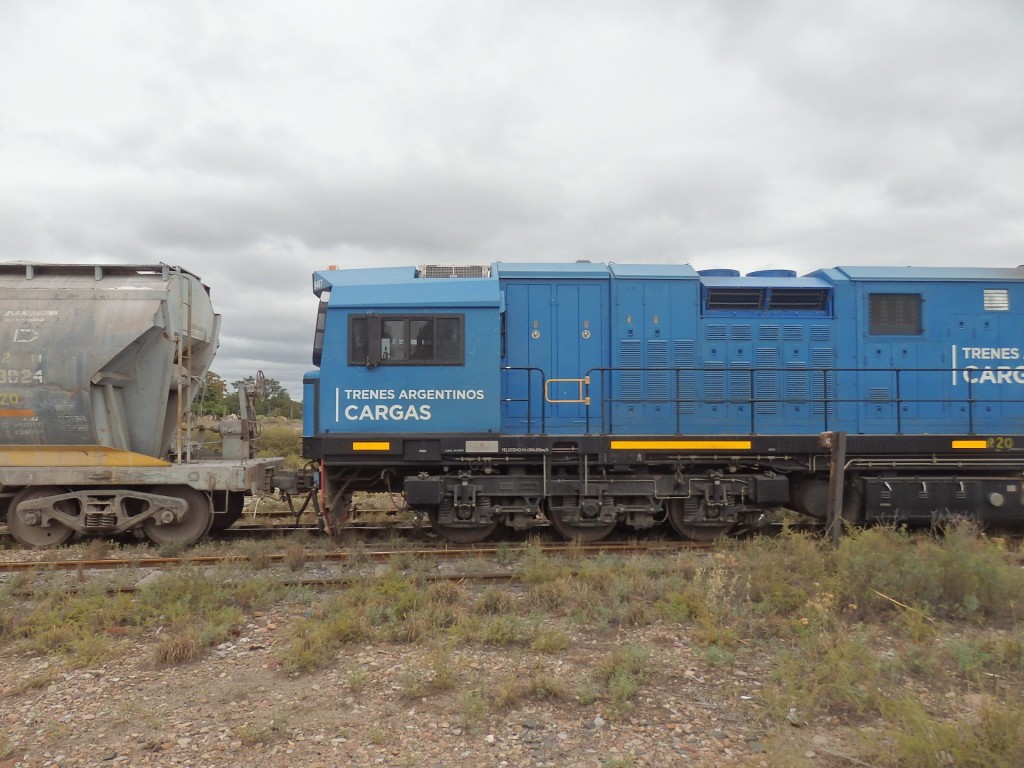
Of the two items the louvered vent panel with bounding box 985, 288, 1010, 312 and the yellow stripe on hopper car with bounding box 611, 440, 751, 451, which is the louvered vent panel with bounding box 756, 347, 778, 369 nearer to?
the yellow stripe on hopper car with bounding box 611, 440, 751, 451

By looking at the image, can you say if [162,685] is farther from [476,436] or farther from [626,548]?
[626,548]

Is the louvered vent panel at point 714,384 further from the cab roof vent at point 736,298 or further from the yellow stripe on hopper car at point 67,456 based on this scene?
the yellow stripe on hopper car at point 67,456

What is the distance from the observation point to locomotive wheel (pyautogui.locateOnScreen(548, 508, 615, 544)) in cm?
833

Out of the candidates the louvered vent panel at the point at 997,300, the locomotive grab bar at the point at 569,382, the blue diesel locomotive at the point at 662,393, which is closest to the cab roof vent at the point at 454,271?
the blue diesel locomotive at the point at 662,393

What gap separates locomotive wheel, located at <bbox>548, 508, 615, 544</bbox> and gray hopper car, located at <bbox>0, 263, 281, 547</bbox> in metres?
4.25

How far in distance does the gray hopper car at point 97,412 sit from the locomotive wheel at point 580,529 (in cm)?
425

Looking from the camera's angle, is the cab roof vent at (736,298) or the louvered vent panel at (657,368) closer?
the louvered vent panel at (657,368)

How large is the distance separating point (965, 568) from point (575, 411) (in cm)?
462

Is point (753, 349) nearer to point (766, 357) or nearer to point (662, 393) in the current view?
point (766, 357)

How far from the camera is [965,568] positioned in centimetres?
579

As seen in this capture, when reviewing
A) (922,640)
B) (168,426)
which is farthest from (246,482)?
(922,640)

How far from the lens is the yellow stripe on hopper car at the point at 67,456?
8023 mm

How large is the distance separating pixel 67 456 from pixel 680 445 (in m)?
8.16

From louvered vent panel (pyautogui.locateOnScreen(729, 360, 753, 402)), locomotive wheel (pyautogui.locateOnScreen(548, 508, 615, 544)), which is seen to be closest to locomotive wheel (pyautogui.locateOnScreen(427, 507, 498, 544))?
locomotive wheel (pyautogui.locateOnScreen(548, 508, 615, 544))
